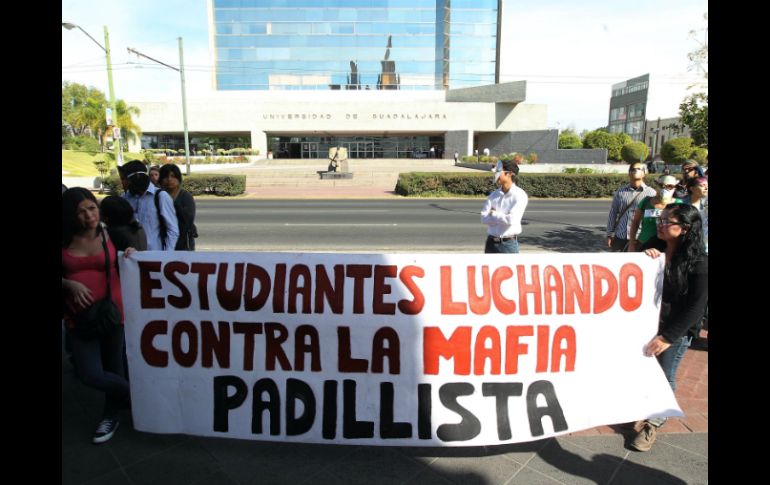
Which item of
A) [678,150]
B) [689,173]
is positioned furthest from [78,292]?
[678,150]

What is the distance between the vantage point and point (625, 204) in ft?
17.8

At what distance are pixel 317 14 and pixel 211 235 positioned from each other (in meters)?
55.8

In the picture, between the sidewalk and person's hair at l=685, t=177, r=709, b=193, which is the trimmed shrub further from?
person's hair at l=685, t=177, r=709, b=193

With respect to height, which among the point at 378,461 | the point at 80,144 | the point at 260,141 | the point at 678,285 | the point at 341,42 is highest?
the point at 341,42

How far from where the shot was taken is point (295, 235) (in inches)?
452

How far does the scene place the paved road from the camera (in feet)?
33.3

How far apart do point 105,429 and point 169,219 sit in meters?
2.00

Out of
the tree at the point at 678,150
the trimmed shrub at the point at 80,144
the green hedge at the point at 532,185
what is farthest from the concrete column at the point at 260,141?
the tree at the point at 678,150

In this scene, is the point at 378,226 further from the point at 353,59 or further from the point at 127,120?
the point at 353,59

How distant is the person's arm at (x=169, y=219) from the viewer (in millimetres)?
4484

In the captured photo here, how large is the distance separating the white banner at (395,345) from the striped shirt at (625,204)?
2.64 metres

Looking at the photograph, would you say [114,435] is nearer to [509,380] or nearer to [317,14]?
[509,380]

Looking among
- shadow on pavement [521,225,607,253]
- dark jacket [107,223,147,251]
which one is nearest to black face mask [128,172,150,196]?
dark jacket [107,223,147,251]
